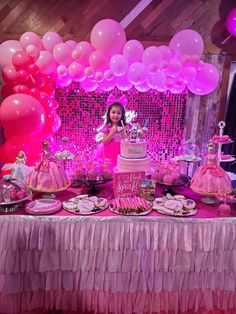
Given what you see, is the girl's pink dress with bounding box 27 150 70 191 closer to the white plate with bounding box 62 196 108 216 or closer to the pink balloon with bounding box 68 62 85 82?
the white plate with bounding box 62 196 108 216

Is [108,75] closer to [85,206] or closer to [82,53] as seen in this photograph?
[82,53]

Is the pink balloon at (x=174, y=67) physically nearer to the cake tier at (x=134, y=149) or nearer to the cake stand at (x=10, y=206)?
the cake tier at (x=134, y=149)

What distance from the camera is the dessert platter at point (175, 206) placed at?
206cm

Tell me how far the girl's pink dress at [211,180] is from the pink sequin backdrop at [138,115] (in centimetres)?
212

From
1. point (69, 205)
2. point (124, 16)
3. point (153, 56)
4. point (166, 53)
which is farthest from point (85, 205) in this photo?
point (124, 16)

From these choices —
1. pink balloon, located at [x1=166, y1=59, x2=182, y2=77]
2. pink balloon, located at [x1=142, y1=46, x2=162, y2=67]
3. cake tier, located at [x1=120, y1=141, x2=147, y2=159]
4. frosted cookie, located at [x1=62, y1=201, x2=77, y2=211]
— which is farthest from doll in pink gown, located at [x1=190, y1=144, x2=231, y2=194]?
pink balloon, located at [x1=142, y1=46, x2=162, y2=67]

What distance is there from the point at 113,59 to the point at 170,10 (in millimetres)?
1313

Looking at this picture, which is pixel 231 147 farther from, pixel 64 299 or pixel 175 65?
pixel 64 299

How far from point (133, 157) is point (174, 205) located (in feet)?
1.93

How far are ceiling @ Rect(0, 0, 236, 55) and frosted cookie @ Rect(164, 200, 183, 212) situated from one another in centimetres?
258

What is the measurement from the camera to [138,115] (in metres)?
4.26

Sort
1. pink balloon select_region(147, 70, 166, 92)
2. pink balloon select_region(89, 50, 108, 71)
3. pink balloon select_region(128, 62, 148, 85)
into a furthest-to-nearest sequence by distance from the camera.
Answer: pink balloon select_region(147, 70, 166, 92), pink balloon select_region(128, 62, 148, 85), pink balloon select_region(89, 50, 108, 71)

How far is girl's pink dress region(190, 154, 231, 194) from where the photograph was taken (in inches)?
84.4

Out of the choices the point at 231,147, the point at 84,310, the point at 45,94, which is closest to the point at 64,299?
the point at 84,310
